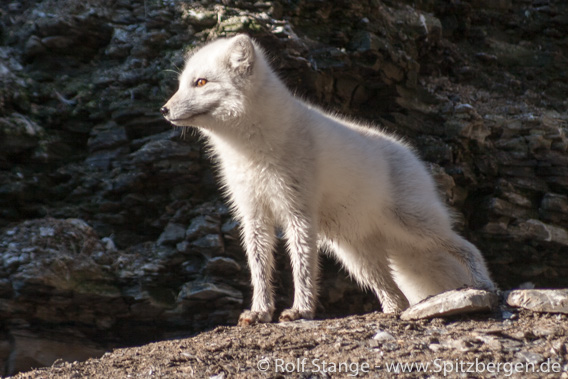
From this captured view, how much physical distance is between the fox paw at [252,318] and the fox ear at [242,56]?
1.84 meters

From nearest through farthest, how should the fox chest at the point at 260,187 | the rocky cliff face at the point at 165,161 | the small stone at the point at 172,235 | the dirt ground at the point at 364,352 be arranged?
the dirt ground at the point at 364,352 → the fox chest at the point at 260,187 → the rocky cliff face at the point at 165,161 → the small stone at the point at 172,235

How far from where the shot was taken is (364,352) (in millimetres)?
3262

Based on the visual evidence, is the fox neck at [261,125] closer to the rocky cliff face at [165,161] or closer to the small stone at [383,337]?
the small stone at [383,337]

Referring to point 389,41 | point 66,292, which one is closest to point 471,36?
point 389,41

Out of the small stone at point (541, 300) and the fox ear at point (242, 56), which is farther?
the fox ear at point (242, 56)

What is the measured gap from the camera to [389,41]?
7.68m

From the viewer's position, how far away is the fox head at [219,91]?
4.36 m

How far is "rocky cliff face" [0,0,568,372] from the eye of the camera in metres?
5.78

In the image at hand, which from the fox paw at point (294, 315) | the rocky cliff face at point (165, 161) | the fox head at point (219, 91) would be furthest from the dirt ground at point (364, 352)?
the rocky cliff face at point (165, 161)

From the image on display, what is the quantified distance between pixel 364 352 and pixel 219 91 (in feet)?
7.47

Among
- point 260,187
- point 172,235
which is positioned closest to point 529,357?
point 260,187

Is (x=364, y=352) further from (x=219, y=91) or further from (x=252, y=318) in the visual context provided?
(x=219, y=91)

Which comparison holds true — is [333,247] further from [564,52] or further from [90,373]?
[564,52]

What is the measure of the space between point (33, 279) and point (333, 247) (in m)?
2.92
